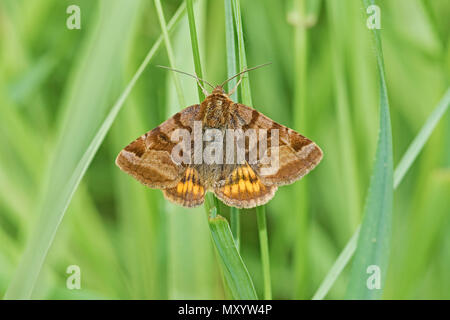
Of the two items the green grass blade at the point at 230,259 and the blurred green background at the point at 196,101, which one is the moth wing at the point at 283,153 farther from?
the green grass blade at the point at 230,259

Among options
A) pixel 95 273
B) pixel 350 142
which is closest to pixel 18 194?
pixel 95 273

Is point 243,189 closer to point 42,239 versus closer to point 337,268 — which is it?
point 337,268

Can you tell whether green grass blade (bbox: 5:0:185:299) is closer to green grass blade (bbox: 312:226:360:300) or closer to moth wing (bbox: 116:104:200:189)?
moth wing (bbox: 116:104:200:189)

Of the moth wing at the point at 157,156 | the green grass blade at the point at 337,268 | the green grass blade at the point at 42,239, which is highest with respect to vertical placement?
the moth wing at the point at 157,156

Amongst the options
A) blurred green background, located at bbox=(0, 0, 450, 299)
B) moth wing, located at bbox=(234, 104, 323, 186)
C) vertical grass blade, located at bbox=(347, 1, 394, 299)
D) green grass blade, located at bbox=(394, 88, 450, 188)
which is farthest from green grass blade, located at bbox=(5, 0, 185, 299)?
green grass blade, located at bbox=(394, 88, 450, 188)

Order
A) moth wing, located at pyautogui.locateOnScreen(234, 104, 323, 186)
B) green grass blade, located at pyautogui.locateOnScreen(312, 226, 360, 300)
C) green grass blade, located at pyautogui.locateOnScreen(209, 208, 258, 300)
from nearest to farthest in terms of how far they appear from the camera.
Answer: green grass blade, located at pyautogui.locateOnScreen(209, 208, 258, 300) < green grass blade, located at pyautogui.locateOnScreen(312, 226, 360, 300) < moth wing, located at pyautogui.locateOnScreen(234, 104, 323, 186)

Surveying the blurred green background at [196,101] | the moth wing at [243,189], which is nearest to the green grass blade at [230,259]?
the moth wing at [243,189]

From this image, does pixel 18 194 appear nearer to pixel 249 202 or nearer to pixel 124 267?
pixel 124 267
